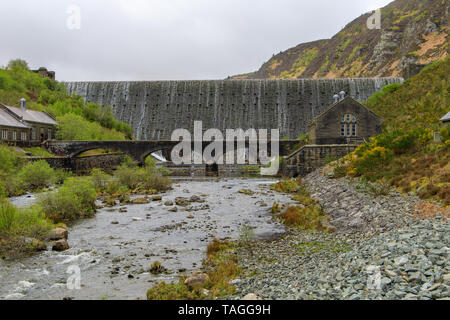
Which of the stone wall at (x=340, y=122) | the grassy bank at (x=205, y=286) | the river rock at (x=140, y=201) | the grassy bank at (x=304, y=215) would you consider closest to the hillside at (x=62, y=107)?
the river rock at (x=140, y=201)

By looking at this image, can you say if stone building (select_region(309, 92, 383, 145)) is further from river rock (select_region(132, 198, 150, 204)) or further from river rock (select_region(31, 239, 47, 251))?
river rock (select_region(31, 239, 47, 251))

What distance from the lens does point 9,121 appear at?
44.3 m

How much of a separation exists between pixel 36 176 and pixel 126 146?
22827 millimetres

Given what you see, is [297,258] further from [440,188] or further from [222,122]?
[222,122]

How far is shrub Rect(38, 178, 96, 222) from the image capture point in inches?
744

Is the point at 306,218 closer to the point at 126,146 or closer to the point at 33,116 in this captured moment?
the point at 126,146

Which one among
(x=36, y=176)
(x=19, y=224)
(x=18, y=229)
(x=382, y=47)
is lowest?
(x=18, y=229)

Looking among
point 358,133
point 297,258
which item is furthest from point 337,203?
point 358,133

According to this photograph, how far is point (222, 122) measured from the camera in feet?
237

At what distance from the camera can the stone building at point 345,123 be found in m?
40.7

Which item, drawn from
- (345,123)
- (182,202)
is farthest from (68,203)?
(345,123)

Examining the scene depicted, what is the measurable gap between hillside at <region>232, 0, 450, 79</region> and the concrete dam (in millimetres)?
17298

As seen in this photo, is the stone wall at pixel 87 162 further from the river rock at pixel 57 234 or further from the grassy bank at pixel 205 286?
the grassy bank at pixel 205 286

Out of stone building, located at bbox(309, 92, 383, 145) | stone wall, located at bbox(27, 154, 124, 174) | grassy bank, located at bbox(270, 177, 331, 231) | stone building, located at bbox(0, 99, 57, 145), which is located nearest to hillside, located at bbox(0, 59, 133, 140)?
stone building, located at bbox(0, 99, 57, 145)
